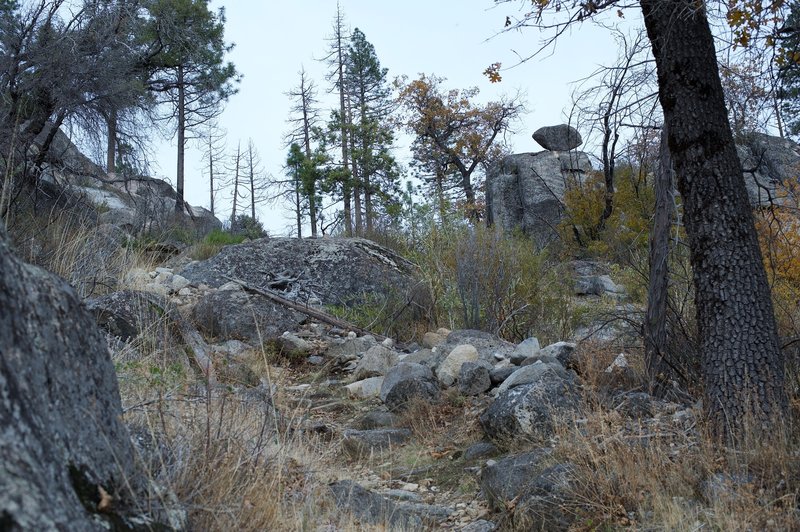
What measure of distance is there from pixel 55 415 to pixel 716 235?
3.80 metres

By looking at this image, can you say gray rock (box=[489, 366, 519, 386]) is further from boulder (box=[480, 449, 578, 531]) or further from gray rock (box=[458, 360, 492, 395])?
boulder (box=[480, 449, 578, 531])

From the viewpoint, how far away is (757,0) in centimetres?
428

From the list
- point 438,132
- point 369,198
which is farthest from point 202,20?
point 438,132

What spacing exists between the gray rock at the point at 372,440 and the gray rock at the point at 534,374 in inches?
39.5

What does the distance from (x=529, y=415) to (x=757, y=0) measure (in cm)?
307

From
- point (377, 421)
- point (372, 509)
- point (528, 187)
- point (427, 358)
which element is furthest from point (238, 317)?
point (528, 187)

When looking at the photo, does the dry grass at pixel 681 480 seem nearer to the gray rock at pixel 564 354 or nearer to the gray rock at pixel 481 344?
the gray rock at pixel 564 354

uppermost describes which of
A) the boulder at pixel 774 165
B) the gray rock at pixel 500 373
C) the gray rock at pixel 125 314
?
the boulder at pixel 774 165

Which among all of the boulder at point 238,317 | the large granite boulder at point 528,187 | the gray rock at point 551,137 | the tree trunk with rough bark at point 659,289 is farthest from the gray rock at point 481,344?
the gray rock at point 551,137

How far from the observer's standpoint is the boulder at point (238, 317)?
9.38 m

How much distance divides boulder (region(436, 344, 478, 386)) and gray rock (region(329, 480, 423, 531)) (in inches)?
116

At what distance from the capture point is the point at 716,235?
4348 mm

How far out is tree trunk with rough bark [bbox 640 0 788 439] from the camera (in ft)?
13.8

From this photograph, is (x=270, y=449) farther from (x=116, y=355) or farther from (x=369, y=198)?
(x=369, y=198)
